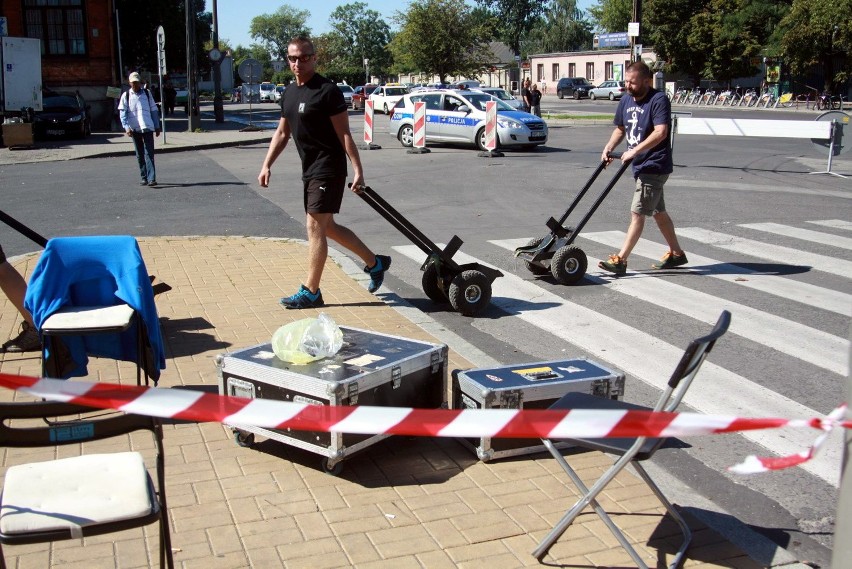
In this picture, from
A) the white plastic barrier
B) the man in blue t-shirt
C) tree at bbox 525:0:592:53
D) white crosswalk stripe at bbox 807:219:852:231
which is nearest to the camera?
the man in blue t-shirt

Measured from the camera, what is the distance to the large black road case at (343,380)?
4422mm

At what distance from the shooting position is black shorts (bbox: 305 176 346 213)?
7.30 metres

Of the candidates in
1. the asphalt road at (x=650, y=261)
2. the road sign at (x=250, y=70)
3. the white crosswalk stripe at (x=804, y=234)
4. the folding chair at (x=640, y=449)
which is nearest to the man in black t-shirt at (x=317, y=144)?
the asphalt road at (x=650, y=261)

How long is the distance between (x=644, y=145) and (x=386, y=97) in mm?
40671

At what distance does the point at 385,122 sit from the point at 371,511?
1363 inches

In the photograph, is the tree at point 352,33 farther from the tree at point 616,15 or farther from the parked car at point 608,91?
the parked car at point 608,91

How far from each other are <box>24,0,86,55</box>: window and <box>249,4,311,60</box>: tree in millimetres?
137388

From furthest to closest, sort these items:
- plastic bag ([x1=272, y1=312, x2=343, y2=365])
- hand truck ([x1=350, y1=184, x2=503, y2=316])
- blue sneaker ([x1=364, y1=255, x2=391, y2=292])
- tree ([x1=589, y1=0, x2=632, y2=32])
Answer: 1. tree ([x1=589, y1=0, x2=632, y2=32])
2. blue sneaker ([x1=364, y1=255, x2=391, y2=292])
3. hand truck ([x1=350, y1=184, x2=503, y2=316])
4. plastic bag ([x1=272, y1=312, x2=343, y2=365])

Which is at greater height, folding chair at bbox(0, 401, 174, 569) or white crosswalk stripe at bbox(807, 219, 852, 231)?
folding chair at bbox(0, 401, 174, 569)

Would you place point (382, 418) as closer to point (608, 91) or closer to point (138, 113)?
point (138, 113)

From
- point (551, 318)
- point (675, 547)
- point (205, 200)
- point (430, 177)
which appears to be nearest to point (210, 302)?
point (551, 318)

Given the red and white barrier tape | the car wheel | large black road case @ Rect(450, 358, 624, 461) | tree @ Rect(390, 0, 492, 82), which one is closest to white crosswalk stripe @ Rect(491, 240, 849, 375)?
large black road case @ Rect(450, 358, 624, 461)

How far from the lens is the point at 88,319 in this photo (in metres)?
4.89

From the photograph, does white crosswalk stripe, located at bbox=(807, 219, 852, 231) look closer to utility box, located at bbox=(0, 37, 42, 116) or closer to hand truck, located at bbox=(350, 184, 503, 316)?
hand truck, located at bbox=(350, 184, 503, 316)
